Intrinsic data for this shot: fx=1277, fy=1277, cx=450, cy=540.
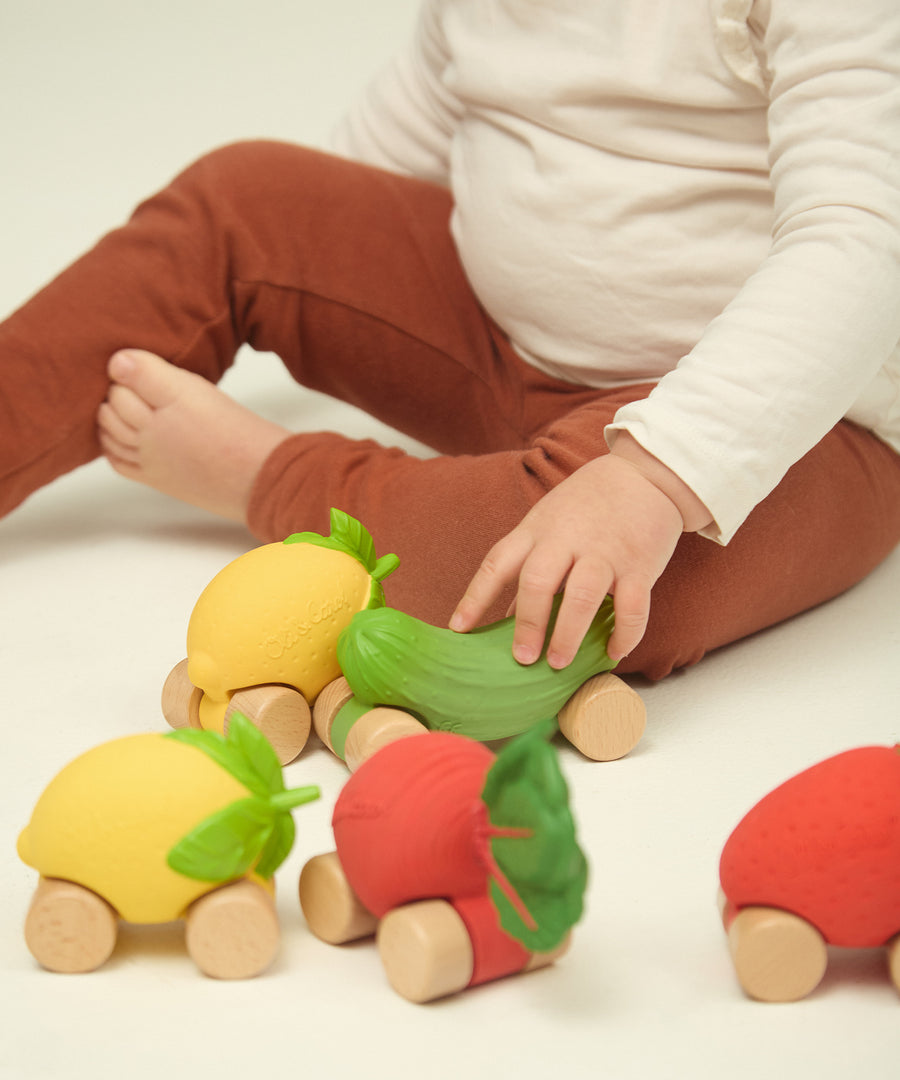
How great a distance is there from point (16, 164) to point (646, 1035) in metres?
1.71

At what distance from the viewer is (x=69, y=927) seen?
52 centimetres

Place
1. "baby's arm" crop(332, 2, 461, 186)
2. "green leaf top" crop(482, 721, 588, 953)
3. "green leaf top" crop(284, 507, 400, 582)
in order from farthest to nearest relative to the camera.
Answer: "baby's arm" crop(332, 2, 461, 186) < "green leaf top" crop(284, 507, 400, 582) < "green leaf top" crop(482, 721, 588, 953)

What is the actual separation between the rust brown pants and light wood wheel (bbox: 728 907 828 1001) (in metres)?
0.31

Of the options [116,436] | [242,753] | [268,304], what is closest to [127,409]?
[116,436]

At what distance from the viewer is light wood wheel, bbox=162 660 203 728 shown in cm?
75

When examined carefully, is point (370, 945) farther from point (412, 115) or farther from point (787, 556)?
point (412, 115)

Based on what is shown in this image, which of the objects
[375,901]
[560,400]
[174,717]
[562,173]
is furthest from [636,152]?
[375,901]

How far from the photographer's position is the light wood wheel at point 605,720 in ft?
2.38

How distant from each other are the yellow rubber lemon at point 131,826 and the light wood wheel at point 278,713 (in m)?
0.17

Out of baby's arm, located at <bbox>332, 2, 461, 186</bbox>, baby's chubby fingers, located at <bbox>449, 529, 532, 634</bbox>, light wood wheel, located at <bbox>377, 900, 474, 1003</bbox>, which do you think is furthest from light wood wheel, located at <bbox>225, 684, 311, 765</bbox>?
baby's arm, located at <bbox>332, 2, 461, 186</bbox>

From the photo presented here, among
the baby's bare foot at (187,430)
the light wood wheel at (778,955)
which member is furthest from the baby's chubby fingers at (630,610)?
the baby's bare foot at (187,430)

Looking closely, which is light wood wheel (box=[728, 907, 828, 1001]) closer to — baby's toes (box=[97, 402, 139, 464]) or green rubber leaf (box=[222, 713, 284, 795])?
green rubber leaf (box=[222, 713, 284, 795])

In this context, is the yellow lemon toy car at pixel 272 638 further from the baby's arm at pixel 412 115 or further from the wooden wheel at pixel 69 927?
the baby's arm at pixel 412 115

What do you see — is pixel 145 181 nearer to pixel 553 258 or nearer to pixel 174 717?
pixel 553 258
